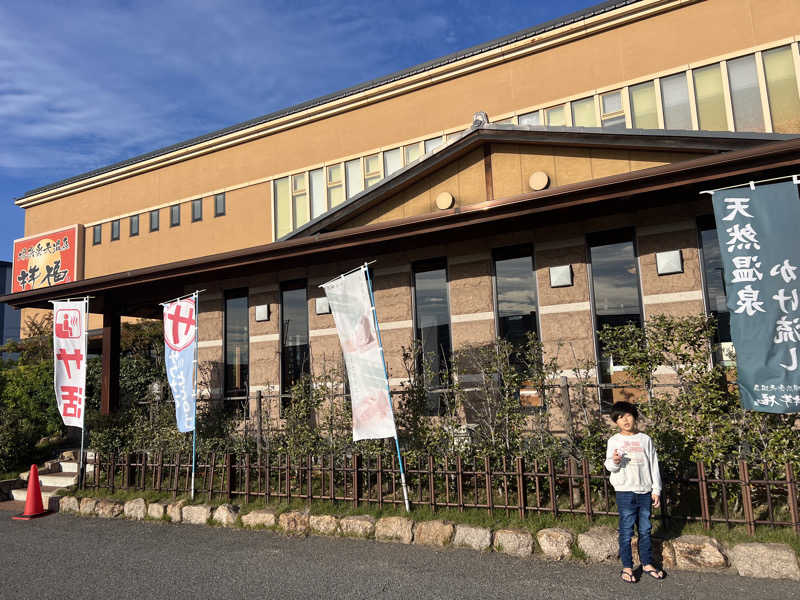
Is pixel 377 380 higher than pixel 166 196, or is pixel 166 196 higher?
pixel 166 196

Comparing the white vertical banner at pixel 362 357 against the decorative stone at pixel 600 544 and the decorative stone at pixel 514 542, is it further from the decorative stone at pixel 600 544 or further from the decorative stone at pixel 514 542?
the decorative stone at pixel 600 544

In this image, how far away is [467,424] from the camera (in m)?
9.15

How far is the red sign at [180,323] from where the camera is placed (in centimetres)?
980

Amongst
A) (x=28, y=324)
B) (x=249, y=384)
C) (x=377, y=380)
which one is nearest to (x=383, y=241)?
(x=377, y=380)

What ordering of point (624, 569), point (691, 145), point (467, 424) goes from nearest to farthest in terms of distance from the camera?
point (624, 569)
point (691, 145)
point (467, 424)

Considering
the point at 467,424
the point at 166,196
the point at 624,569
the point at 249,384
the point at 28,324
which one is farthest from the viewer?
the point at 28,324

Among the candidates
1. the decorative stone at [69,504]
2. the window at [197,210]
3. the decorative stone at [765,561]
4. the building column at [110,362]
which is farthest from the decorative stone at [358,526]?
the window at [197,210]

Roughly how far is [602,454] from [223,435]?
24.1 ft

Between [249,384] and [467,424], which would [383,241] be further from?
[249,384]

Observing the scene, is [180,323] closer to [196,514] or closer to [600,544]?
[196,514]

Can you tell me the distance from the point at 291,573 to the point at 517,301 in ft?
18.1

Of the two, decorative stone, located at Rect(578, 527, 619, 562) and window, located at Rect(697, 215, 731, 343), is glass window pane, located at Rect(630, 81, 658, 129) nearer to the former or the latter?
window, located at Rect(697, 215, 731, 343)

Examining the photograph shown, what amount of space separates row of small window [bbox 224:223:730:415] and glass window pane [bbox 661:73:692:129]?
8.89 meters

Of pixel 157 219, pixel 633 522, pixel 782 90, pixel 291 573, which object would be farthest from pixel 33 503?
pixel 782 90
